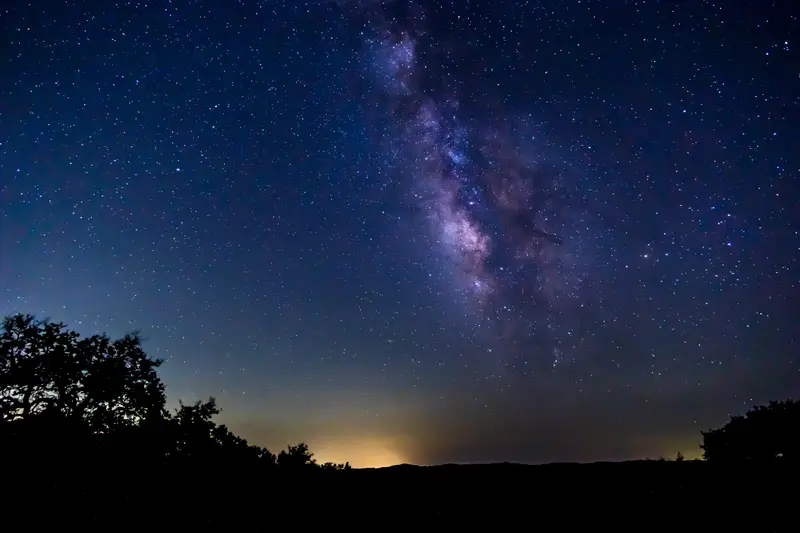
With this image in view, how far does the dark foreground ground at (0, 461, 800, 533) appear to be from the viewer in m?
3.71

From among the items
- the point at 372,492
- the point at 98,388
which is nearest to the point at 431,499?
the point at 372,492

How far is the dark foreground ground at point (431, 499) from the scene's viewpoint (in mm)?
3709

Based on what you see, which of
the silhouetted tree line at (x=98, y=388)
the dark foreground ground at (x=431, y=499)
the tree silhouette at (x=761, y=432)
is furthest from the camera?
the tree silhouette at (x=761, y=432)

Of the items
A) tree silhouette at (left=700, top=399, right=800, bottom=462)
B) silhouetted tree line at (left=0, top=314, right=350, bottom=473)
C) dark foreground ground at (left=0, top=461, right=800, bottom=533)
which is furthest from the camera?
tree silhouette at (left=700, top=399, right=800, bottom=462)

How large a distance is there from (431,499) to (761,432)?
34.2 meters

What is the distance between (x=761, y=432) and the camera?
1070 inches

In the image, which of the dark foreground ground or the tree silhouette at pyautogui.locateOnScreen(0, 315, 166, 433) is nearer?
the dark foreground ground

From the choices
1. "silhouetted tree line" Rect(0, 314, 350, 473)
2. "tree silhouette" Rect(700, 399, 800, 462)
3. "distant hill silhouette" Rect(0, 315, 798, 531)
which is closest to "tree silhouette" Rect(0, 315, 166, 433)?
"silhouetted tree line" Rect(0, 314, 350, 473)

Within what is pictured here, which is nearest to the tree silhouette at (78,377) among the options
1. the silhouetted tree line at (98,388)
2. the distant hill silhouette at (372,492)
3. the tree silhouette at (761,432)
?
the silhouetted tree line at (98,388)

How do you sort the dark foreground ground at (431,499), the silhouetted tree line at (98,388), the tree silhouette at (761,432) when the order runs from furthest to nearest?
the tree silhouette at (761,432) < the silhouetted tree line at (98,388) < the dark foreground ground at (431,499)

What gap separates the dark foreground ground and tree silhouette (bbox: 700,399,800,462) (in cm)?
2866

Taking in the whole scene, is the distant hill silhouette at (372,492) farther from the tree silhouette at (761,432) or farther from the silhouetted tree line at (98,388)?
the tree silhouette at (761,432)

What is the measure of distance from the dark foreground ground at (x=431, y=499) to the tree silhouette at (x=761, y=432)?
28661 mm

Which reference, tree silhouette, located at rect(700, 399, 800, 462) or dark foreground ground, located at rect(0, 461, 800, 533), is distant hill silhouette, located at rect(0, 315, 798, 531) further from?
tree silhouette, located at rect(700, 399, 800, 462)
